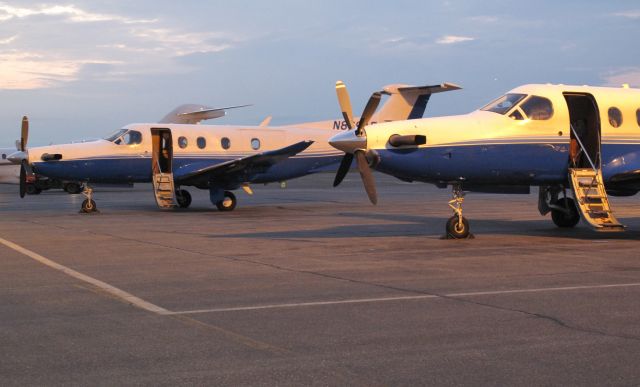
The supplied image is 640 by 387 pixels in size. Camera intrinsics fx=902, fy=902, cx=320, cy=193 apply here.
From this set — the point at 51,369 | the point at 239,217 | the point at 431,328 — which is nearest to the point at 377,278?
the point at 431,328

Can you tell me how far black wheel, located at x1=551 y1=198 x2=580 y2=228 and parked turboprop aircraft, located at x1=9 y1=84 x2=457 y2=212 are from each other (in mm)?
7344

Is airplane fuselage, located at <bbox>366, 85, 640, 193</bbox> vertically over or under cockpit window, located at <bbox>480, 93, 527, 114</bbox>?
under

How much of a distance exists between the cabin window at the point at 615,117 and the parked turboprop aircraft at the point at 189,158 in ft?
30.3

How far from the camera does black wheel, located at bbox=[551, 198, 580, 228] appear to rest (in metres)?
18.5

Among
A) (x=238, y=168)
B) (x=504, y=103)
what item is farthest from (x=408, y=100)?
(x=504, y=103)

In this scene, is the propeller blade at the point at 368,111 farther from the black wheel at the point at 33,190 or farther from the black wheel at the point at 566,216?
the black wheel at the point at 33,190

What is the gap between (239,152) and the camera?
2947 centimetres

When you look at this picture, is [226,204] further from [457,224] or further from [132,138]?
[457,224]

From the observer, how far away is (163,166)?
28328 millimetres

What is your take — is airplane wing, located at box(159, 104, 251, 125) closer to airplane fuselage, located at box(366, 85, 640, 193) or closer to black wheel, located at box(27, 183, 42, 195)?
black wheel, located at box(27, 183, 42, 195)

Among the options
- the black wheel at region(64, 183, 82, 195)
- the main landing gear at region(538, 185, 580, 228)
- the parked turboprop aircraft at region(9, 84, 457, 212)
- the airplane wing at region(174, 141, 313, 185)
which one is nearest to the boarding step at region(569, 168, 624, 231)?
the main landing gear at region(538, 185, 580, 228)

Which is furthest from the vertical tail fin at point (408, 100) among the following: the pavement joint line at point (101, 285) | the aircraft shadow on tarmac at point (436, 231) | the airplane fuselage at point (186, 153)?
the pavement joint line at point (101, 285)

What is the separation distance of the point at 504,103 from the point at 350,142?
3.15 meters

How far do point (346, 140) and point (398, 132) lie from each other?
0.86m
